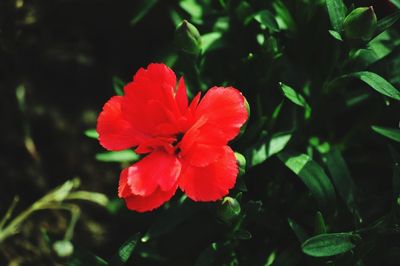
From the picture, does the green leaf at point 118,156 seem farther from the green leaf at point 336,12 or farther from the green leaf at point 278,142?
the green leaf at point 336,12

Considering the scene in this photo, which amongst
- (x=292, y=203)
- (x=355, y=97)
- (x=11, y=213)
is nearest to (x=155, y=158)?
(x=292, y=203)

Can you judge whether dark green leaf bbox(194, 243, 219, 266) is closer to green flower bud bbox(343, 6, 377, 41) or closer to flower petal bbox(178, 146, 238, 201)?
flower petal bbox(178, 146, 238, 201)

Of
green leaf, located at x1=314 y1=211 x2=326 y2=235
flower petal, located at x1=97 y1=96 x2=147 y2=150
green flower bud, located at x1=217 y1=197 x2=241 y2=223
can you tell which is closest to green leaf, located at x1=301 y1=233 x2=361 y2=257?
green leaf, located at x1=314 y1=211 x2=326 y2=235

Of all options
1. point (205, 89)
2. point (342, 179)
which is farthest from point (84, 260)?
point (342, 179)

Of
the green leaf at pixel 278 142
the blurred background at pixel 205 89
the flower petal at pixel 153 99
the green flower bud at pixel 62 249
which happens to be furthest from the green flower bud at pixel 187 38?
the green flower bud at pixel 62 249

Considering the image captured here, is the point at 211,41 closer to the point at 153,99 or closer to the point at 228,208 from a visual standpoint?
the point at 153,99

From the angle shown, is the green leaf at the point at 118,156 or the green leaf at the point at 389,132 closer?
the green leaf at the point at 389,132
